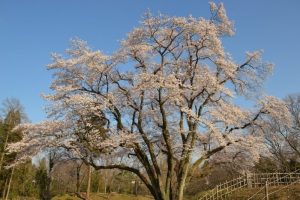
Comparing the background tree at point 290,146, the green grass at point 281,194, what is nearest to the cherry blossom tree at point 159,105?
the green grass at point 281,194

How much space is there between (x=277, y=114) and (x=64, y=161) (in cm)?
1345

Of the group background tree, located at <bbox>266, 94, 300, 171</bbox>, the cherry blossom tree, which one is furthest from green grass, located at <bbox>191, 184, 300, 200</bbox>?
background tree, located at <bbox>266, 94, 300, 171</bbox>

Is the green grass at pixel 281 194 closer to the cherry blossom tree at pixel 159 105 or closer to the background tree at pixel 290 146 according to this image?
the cherry blossom tree at pixel 159 105

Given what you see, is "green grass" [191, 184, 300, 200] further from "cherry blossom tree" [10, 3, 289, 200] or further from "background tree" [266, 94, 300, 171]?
"background tree" [266, 94, 300, 171]

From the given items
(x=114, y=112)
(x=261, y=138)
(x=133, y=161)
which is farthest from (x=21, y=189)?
(x=261, y=138)

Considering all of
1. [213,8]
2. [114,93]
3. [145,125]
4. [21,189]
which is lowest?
[21,189]

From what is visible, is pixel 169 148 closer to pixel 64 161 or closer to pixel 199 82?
pixel 199 82

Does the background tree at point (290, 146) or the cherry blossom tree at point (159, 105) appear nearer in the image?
the cherry blossom tree at point (159, 105)

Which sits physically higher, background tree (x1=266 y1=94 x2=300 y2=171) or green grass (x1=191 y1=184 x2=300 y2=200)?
background tree (x1=266 y1=94 x2=300 y2=171)

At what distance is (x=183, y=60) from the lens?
2391cm

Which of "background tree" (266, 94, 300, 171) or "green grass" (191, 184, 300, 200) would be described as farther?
"background tree" (266, 94, 300, 171)

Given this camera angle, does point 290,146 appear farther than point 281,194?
Yes

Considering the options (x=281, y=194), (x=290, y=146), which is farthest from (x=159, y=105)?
(x=290, y=146)

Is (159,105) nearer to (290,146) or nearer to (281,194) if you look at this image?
(281,194)
